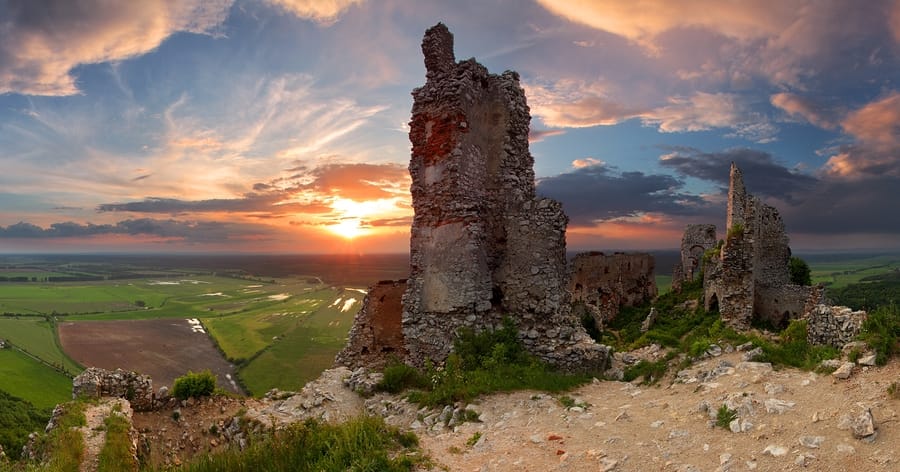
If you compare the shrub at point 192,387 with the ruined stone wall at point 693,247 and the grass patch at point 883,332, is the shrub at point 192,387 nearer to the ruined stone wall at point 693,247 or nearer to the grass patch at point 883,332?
the grass patch at point 883,332

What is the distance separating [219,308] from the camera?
8588 centimetres

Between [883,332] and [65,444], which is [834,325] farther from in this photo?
[65,444]

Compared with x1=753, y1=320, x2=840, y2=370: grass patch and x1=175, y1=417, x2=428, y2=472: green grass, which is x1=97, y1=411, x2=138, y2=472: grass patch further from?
x1=753, y1=320, x2=840, y2=370: grass patch

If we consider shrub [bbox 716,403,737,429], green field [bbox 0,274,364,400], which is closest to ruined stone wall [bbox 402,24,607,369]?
shrub [bbox 716,403,737,429]

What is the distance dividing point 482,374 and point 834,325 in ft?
23.0

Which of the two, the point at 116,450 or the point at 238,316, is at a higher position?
the point at 116,450

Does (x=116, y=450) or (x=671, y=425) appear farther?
(x=116, y=450)

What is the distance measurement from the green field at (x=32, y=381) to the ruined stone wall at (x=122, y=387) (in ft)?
121

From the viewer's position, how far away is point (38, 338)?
59594 millimetres

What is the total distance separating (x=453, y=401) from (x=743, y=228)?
16777 mm

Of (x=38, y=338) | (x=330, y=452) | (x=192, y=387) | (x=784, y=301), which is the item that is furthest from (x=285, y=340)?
(x=330, y=452)

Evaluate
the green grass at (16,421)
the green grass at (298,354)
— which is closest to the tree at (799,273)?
the green grass at (16,421)

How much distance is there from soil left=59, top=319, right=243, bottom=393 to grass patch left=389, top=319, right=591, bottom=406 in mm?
37674

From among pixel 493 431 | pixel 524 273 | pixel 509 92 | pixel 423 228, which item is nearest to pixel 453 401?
pixel 493 431
